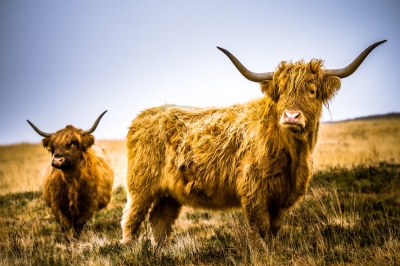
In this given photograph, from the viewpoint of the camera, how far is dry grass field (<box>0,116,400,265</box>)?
4.03m

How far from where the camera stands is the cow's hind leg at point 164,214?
5.70 m

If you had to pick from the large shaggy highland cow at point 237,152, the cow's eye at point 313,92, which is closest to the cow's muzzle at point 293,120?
the large shaggy highland cow at point 237,152

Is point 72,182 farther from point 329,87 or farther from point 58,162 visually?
point 329,87

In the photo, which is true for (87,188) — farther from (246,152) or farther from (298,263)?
(298,263)

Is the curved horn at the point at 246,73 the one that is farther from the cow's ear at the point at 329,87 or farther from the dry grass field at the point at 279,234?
the dry grass field at the point at 279,234

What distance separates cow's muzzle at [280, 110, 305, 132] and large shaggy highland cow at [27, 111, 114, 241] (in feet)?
15.0

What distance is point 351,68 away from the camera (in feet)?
14.5

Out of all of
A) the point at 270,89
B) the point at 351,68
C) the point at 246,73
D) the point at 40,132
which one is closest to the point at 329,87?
the point at 351,68

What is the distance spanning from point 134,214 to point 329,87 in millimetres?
2884

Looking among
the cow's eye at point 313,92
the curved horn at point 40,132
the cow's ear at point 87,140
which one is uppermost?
the cow's eye at point 313,92

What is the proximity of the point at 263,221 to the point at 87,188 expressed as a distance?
4.30 m

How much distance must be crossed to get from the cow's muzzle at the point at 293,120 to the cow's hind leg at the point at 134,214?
231cm

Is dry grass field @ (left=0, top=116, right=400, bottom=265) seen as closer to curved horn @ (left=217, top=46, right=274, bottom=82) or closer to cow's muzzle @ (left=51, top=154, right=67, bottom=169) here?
cow's muzzle @ (left=51, top=154, right=67, bottom=169)

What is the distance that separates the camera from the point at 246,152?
4.65 m
